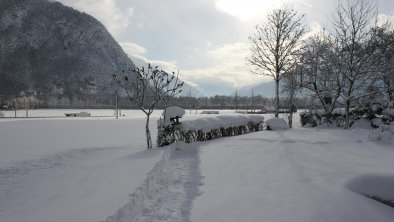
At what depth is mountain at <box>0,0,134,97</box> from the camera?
160 meters

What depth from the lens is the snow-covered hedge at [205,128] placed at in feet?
46.5

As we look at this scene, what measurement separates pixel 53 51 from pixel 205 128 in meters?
176

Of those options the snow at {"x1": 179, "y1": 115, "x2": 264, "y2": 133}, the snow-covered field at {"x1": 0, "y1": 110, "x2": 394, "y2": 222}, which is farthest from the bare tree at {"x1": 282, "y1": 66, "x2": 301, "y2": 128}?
the snow-covered field at {"x1": 0, "y1": 110, "x2": 394, "y2": 222}

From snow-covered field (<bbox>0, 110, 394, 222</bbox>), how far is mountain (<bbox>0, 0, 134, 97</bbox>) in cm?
14465

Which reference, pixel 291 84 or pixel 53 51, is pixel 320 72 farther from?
pixel 53 51

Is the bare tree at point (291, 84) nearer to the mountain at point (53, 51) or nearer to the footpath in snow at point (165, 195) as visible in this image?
the footpath in snow at point (165, 195)

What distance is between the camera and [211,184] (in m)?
7.23

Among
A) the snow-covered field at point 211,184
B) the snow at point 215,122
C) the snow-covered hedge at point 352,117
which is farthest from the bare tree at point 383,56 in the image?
the snow-covered field at point 211,184

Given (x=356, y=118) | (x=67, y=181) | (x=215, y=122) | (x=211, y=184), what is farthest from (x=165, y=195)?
(x=356, y=118)

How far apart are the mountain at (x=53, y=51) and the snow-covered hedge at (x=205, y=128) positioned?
137417 mm

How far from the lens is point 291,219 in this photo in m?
4.75

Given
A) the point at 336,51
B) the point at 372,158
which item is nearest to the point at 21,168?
the point at 372,158

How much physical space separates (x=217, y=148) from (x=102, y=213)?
7.28 m

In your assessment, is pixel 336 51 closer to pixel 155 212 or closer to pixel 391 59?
pixel 391 59
